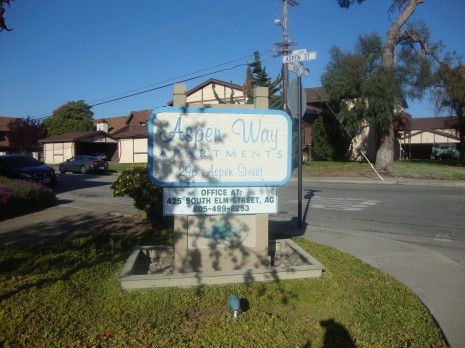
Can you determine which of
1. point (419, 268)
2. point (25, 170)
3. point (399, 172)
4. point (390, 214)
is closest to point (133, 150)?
point (25, 170)

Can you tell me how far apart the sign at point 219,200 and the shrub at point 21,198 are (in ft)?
22.4

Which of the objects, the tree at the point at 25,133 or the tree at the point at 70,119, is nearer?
the tree at the point at 25,133

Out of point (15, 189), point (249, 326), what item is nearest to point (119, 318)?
point (249, 326)

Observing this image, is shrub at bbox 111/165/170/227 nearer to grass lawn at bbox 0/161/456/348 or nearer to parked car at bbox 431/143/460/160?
grass lawn at bbox 0/161/456/348

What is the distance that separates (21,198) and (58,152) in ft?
134

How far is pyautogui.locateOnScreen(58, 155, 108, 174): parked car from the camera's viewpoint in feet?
106

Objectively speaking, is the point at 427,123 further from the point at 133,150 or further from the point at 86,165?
the point at 86,165

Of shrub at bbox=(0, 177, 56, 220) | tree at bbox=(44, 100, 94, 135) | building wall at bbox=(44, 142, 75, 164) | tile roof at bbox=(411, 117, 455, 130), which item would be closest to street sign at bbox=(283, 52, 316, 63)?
shrub at bbox=(0, 177, 56, 220)

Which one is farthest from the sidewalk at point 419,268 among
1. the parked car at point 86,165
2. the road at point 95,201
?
the parked car at point 86,165

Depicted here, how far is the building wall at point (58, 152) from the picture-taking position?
1859 inches

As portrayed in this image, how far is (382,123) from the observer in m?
24.3

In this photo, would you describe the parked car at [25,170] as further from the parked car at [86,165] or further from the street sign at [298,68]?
the street sign at [298,68]

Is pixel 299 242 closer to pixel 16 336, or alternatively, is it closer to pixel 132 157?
pixel 16 336

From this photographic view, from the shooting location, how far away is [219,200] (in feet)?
17.4
